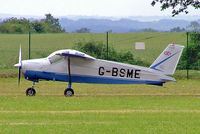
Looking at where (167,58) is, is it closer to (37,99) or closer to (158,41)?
(37,99)

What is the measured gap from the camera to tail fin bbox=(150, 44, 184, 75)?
2472 centimetres

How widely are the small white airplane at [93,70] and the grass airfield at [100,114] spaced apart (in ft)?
2.49

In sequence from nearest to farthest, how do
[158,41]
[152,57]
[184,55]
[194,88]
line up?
[194,88]
[184,55]
[152,57]
[158,41]

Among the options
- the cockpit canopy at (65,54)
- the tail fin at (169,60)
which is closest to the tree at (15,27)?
the cockpit canopy at (65,54)

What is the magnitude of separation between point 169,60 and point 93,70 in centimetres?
283

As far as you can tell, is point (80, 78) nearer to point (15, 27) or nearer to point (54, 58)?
point (54, 58)

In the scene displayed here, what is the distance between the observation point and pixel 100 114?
17.0 m

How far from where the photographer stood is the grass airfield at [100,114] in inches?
555

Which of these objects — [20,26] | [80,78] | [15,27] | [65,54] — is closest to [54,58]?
[65,54]

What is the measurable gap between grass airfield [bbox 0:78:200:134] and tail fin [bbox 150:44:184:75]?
1020 millimetres

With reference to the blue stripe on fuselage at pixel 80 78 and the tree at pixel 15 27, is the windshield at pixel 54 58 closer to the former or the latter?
the blue stripe on fuselage at pixel 80 78

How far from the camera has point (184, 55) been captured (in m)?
36.4

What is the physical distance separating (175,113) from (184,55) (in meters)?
19.3

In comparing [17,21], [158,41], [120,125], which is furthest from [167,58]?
[17,21]
